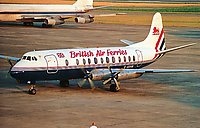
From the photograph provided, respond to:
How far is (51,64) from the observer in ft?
136

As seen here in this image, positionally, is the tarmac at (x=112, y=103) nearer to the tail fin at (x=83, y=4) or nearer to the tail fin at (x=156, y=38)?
the tail fin at (x=156, y=38)

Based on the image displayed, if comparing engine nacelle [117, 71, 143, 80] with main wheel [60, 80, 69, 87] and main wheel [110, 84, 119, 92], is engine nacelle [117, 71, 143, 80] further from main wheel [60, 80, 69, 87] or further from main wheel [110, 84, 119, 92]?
main wheel [60, 80, 69, 87]

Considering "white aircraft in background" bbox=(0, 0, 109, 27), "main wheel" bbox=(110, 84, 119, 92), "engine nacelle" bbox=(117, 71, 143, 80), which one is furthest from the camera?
"white aircraft in background" bbox=(0, 0, 109, 27)

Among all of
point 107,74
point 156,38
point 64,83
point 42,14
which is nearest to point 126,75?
point 107,74

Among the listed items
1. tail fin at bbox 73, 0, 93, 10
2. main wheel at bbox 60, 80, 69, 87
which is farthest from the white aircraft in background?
main wheel at bbox 60, 80, 69, 87

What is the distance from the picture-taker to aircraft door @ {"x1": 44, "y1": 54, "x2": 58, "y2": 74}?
135ft

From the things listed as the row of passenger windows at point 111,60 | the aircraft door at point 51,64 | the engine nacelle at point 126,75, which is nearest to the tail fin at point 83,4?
the row of passenger windows at point 111,60

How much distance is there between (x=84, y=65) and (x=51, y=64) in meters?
2.45

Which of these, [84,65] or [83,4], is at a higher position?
[83,4]

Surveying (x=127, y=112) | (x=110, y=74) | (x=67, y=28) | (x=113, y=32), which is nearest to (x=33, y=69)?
(x=110, y=74)

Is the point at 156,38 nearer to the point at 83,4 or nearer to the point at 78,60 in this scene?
the point at 78,60

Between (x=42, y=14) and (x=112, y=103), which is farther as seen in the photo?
(x=42, y=14)

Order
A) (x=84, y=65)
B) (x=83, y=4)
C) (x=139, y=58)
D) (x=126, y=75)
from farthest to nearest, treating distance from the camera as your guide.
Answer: (x=83, y=4)
(x=139, y=58)
(x=84, y=65)
(x=126, y=75)

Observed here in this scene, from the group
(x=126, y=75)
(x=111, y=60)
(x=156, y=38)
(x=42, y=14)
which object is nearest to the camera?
(x=126, y=75)
